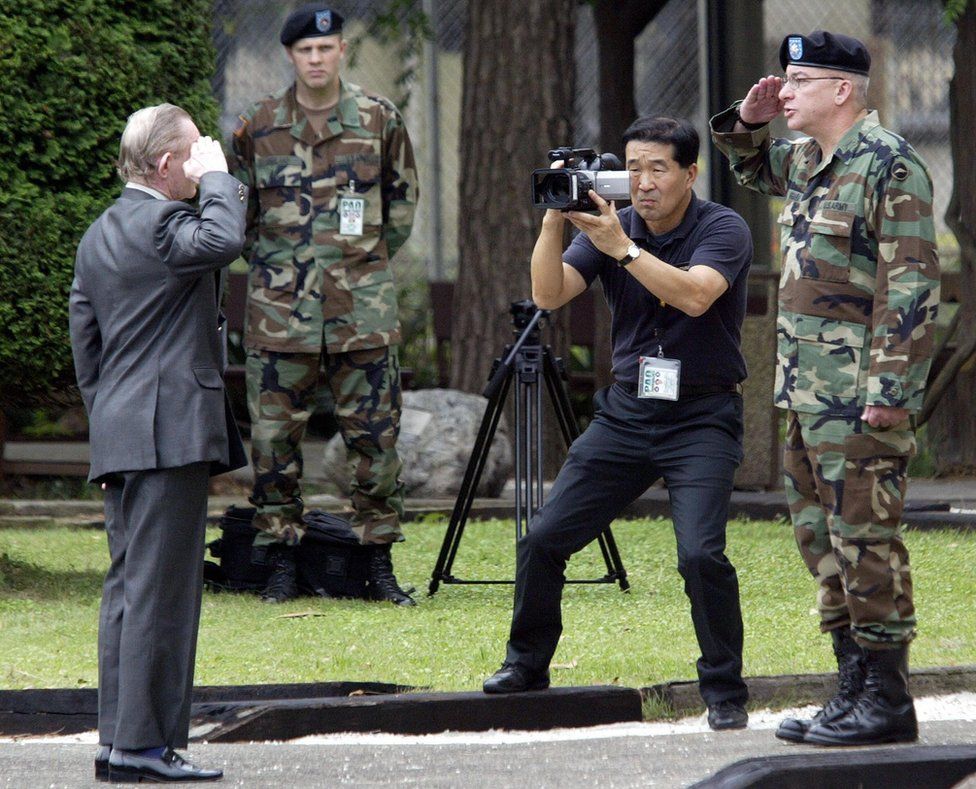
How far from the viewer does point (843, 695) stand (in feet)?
17.0

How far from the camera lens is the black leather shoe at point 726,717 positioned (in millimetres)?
5312

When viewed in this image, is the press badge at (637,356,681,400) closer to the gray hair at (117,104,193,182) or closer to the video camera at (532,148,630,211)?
the video camera at (532,148,630,211)

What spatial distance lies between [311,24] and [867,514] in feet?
11.8

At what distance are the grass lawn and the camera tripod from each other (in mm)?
200

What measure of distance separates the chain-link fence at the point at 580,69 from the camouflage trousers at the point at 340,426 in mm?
5437

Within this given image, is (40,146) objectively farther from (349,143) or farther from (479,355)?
(479,355)

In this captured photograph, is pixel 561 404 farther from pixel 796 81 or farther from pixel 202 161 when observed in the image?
pixel 202 161

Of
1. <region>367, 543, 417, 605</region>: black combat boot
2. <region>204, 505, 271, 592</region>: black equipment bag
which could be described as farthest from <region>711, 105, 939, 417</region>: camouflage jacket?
<region>204, 505, 271, 592</region>: black equipment bag

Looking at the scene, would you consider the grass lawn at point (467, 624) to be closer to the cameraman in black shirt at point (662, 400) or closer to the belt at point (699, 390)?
the cameraman in black shirt at point (662, 400)

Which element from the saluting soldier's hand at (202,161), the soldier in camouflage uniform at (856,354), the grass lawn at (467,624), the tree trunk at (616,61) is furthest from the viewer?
the tree trunk at (616,61)

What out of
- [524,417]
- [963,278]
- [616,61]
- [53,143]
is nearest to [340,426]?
[524,417]

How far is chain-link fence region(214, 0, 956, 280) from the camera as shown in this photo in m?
13.0

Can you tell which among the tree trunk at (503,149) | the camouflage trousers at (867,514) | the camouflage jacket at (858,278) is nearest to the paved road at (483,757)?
the camouflage trousers at (867,514)

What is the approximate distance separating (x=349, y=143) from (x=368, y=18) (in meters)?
5.90
